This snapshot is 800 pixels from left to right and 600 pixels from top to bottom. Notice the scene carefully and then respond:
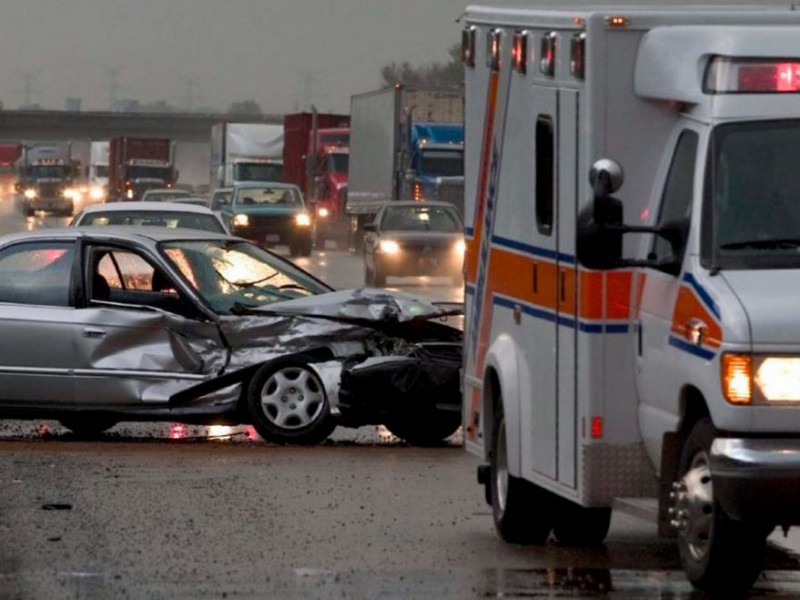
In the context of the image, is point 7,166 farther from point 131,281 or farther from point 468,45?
point 468,45

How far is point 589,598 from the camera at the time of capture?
27.4ft

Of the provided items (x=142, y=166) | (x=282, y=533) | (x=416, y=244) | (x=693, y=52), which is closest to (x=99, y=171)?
(x=142, y=166)

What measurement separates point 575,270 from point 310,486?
12.1ft

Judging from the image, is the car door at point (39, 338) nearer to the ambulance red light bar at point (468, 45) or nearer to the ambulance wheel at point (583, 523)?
the ambulance red light bar at point (468, 45)

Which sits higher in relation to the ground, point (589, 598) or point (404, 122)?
point (404, 122)

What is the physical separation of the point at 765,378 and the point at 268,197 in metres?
44.3

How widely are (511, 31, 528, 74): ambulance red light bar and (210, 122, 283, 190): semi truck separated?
57.8 meters

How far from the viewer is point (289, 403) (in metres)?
14.2

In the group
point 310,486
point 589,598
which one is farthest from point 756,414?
point 310,486

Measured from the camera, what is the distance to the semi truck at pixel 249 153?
6844cm

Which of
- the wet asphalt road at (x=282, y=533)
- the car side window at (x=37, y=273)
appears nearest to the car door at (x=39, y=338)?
the car side window at (x=37, y=273)

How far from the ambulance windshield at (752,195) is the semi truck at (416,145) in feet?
126

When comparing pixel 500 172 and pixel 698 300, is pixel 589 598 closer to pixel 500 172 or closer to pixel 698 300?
pixel 698 300

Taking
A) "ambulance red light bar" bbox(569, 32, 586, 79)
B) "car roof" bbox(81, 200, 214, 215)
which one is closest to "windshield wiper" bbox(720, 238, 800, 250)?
"ambulance red light bar" bbox(569, 32, 586, 79)
